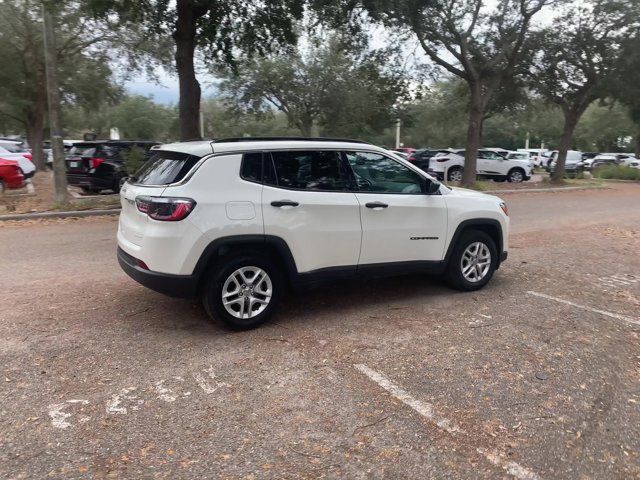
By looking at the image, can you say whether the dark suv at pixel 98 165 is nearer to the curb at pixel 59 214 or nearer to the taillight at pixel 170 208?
the curb at pixel 59 214

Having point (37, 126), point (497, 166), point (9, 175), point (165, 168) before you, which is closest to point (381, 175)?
point (165, 168)

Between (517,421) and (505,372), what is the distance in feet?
2.23

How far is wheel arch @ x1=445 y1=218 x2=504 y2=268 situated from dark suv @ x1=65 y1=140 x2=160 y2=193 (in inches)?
428

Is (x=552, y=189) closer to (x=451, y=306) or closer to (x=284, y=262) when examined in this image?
(x=451, y=306)

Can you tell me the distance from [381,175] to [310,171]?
31.7 inches

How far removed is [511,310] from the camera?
5.42 metres

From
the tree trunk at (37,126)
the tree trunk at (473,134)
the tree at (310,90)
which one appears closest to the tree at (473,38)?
the tree trunk at (473,134)

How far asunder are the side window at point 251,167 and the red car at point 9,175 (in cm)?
1203

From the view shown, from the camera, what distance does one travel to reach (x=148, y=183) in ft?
15.4

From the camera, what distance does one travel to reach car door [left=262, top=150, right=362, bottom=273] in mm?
4648

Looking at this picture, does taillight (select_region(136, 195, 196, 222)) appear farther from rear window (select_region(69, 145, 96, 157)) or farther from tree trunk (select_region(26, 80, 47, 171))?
tree trunk (select_region(26, 80, 47, 171))

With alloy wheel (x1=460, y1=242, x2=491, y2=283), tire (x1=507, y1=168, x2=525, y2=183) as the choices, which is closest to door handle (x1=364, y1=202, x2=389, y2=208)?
alloy wheel (x1=460, y1=242, x2=491, y2=283)

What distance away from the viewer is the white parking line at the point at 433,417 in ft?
9.46

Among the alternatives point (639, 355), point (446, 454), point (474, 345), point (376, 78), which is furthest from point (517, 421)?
point (376, 78)
